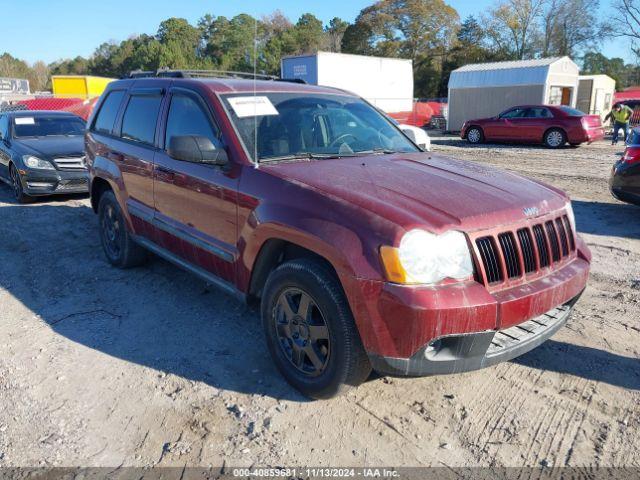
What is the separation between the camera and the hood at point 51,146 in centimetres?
881

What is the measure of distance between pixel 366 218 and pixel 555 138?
56.0ft

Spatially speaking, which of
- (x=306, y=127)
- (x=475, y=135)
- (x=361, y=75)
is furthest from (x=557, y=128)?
(x=306, y=127)

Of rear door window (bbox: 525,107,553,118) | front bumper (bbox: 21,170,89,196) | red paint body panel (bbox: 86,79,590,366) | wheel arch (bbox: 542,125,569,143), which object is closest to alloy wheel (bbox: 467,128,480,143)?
rear door window (bbox: 525,107,553,118)

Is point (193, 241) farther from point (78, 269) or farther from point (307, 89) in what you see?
point (78, 269)

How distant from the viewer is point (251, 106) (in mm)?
3777

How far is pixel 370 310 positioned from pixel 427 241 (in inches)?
17.7

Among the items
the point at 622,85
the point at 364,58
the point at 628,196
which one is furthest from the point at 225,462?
the point at 622,85

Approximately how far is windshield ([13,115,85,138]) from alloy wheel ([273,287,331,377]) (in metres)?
8.52

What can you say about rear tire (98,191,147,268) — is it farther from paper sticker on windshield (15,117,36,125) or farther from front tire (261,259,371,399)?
paper sticker on windshield (15,117,36,125)

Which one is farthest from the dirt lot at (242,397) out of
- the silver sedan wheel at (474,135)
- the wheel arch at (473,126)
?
the silver sedan wheel at (474,135)

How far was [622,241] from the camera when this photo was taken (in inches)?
257

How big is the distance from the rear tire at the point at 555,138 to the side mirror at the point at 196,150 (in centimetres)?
1657

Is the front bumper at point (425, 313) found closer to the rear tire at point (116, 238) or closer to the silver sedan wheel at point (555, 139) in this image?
the rear tire at point (116, 238)

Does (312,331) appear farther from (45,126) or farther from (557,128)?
(557,128)
